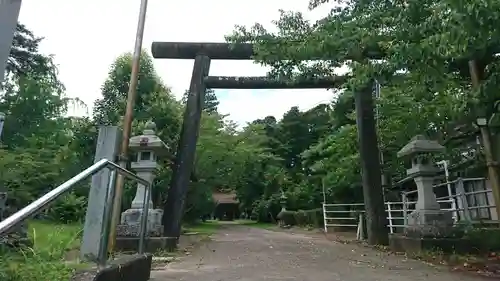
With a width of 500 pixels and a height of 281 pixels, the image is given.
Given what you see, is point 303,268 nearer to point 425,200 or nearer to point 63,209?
point 425,200

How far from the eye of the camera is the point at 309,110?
22500mm

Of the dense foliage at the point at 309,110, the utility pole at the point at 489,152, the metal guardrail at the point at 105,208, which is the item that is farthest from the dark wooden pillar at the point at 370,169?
the metal guardrail at the point at 105,208

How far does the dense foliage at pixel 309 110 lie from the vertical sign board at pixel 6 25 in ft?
2.52

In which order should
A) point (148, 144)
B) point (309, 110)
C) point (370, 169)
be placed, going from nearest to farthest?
1. point (148, 144)
2. point (370, 169)
3. point (309, 110)

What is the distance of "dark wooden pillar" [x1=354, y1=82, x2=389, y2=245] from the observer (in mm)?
7617

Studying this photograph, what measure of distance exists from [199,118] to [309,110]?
14876mm

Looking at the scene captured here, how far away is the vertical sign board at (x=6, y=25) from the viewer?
2.06m

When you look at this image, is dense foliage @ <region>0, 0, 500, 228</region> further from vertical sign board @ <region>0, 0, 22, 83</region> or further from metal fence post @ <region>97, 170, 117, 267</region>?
vertical sign board @ <region>0, 0, 22, 83</region>

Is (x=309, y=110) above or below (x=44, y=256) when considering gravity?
above

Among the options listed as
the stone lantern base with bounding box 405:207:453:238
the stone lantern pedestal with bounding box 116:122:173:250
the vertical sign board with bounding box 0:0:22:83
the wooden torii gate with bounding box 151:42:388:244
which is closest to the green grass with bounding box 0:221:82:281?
the vertical sign board with bounding box 0:0:22:83

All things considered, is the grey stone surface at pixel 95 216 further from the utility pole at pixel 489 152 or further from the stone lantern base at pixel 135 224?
the utility pole at pixel 489 152

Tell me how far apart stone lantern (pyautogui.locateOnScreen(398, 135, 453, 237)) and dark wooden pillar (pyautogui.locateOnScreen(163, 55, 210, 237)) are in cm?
397

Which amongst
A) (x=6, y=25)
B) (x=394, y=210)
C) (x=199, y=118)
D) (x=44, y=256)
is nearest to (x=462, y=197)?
(x=394, y=210)

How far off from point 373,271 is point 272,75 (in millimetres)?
3389
